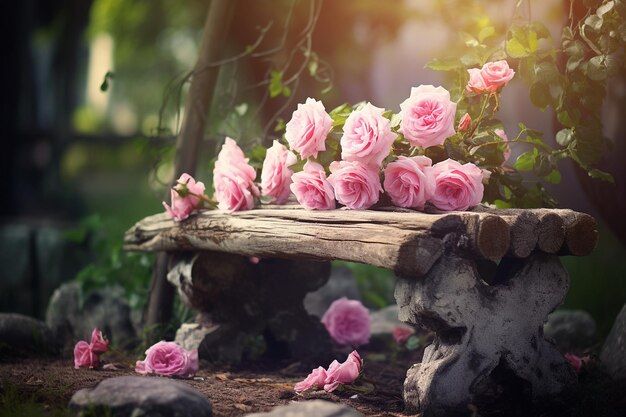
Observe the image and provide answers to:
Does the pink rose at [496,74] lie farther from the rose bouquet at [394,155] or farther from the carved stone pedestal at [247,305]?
the carved stone pedestal at [247,305]

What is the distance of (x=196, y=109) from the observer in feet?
17.6

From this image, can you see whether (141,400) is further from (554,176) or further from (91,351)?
(554,176)

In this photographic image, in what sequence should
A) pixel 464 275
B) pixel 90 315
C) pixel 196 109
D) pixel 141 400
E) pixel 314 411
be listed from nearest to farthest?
pixel 314 411
pixel 141 400
pixel 464 275
pixel 196 109
pixel 90 315

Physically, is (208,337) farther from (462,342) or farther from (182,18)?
(182,18)

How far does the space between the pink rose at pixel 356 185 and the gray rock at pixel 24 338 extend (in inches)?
88.1

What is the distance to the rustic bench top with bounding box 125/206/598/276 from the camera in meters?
3.16

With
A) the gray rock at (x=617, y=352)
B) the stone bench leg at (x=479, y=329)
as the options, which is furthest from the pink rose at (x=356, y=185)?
the gray rock at (x=617, y=352)

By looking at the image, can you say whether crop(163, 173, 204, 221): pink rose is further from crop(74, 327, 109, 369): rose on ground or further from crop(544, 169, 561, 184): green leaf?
crop(544, 169, 561, 184): green leaf

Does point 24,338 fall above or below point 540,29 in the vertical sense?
below

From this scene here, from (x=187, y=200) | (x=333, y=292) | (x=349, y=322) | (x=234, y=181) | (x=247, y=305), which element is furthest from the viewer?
(x=333, y=292)

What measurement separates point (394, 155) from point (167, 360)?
1488mm

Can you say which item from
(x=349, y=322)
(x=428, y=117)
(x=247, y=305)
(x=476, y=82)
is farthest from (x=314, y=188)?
(x=349, y=322)

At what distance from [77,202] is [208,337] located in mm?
7502

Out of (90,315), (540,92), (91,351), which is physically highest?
(540,92)
